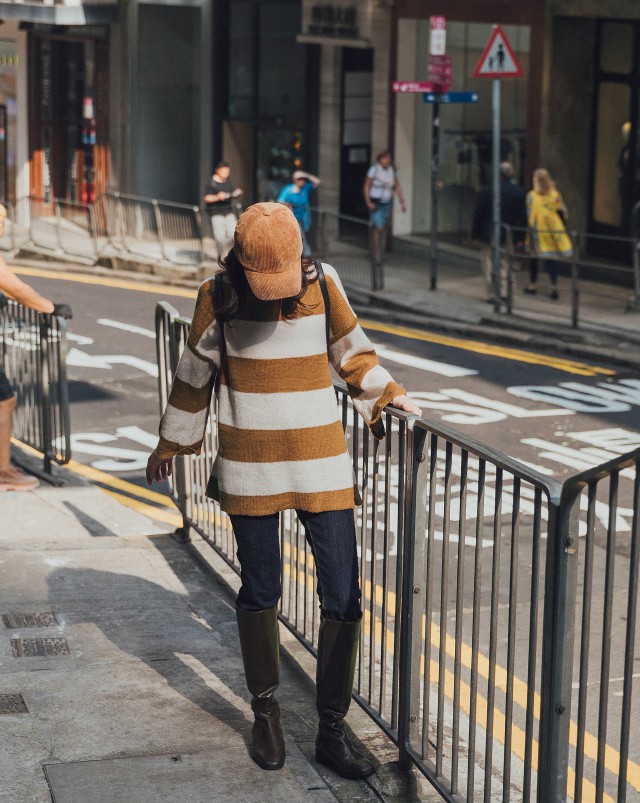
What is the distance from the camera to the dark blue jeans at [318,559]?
4.70 m

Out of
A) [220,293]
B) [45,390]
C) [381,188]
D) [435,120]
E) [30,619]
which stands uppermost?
[435,120]

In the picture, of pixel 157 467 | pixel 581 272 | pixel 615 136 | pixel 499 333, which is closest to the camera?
pixel 157 467

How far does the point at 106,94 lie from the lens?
27.1m

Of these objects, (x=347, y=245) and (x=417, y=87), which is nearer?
(x=417, y=87)

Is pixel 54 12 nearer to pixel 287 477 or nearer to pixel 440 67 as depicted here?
pixel 440 67

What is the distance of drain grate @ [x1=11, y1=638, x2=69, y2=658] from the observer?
572 centimetres

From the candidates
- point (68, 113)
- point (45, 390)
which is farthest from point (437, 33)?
point (68, 113)

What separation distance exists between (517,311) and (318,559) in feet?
43.3

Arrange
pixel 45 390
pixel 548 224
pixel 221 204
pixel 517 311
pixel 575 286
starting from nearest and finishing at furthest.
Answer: pixel 45 390, pixel 575 286, pixel 517 311, pixel 548 224, pixel 221 204

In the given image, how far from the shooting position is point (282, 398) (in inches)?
182

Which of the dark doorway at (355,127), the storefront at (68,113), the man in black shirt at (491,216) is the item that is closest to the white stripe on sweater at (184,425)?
the man in black shirt at (491,216)

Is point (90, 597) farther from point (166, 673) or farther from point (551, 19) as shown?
point (551, 19)

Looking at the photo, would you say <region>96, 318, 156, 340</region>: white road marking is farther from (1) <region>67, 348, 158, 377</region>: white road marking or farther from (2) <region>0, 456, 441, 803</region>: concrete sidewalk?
(2) <region>0, 456, 441, 803</region>: concrete sidewalk

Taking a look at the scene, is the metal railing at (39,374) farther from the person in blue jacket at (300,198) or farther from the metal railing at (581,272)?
the person in blue jacket at (300,198)
